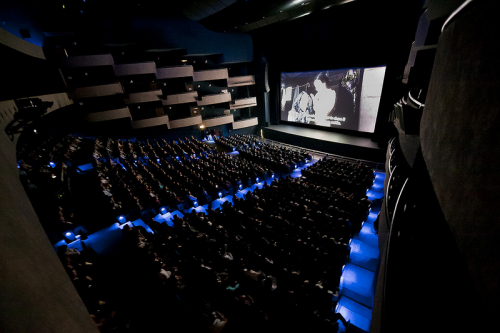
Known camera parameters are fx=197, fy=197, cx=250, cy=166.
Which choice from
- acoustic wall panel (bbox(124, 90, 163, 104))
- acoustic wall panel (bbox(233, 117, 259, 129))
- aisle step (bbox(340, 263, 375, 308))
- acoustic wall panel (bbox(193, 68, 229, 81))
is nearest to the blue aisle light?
aisle step (bbox(340, 263, 375, 308))

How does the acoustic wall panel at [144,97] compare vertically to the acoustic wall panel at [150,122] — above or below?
above

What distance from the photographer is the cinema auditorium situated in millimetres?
1627

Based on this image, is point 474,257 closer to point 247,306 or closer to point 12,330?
point 12,330

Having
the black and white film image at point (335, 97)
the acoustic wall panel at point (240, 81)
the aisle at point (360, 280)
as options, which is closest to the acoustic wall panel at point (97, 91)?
the acoustic wall panel at point (240, 81)

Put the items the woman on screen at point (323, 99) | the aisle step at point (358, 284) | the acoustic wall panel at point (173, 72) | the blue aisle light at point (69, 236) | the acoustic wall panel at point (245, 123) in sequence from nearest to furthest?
the aisle step at point (358, 284) → the blue aisle light at point (69, 236) → the woman on screen at point (323, 99) → the acoustic wall panel at point (173, 72) → the acoustic wall panel at point (245, 123)

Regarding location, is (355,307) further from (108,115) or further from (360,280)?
(108,115)

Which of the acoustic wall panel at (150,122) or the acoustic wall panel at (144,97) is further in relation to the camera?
the acoustic wall panel at (150,122)

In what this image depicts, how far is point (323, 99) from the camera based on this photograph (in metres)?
17.9

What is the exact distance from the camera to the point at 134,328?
12.7 feet

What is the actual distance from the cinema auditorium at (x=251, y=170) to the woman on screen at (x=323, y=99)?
18 centimetres

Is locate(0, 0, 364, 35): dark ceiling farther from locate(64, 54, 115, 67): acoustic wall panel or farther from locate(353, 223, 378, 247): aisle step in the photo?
locate(353, 223, 378, 247): aisle step

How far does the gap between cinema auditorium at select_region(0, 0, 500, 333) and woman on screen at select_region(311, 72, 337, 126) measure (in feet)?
0.60

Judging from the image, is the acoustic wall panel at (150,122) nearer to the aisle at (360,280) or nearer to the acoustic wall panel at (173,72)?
the acoustic wall panel at (173,72)

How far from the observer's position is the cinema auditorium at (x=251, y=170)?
5.34 ft
